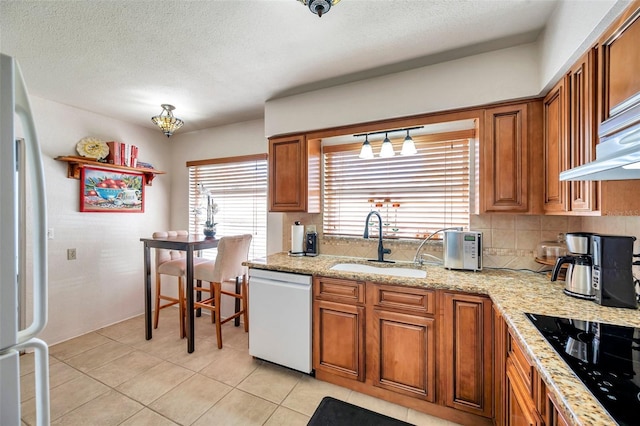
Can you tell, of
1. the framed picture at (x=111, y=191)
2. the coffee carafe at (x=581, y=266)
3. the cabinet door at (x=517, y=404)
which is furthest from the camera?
the framed picture at (x=111, y=191)

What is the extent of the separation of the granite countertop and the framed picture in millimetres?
2162

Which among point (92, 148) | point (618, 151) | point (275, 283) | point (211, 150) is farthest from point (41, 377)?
point (211, 150)

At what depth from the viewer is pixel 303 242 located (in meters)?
2.78

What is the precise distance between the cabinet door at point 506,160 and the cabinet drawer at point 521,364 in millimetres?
959

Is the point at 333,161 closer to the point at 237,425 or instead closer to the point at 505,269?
the point at 505,269

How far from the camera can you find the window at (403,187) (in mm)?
2336

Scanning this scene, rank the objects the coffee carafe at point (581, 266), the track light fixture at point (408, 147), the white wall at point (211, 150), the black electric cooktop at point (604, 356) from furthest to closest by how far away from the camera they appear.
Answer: the white wall at point (211, 150) → the track light fixture at point (408, 147) → the coffee carafe at point (581, 266) → the black electric cooktop at point (604, 356)

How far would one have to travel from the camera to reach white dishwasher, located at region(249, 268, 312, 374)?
7.04 feet

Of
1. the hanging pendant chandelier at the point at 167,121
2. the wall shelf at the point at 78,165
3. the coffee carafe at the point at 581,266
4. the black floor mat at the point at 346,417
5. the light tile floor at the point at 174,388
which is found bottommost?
the light tile floor at the point at 174,388

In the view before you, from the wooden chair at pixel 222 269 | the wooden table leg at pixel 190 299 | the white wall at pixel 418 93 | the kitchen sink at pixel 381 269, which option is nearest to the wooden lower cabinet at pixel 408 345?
the kitchen sink at pixel 381 269

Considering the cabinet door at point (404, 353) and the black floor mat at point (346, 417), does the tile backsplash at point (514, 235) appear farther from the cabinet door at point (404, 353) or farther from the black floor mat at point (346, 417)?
the black floor mat at point (346, 417)

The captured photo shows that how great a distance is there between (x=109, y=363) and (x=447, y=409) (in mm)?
2839

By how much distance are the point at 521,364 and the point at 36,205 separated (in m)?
1.89

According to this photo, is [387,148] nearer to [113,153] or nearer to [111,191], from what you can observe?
[113,153]
